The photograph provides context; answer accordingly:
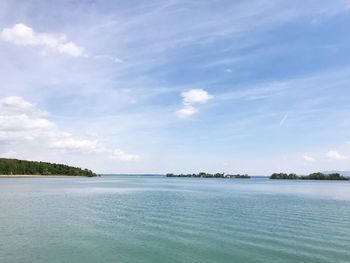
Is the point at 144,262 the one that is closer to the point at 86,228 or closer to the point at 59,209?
the point at 86,228

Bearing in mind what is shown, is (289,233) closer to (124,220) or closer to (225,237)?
(225,237)

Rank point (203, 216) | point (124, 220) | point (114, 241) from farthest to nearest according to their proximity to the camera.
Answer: point (203, 216) → point (124, 220) → point (114, 241)

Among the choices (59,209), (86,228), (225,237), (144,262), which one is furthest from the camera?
(59,209)

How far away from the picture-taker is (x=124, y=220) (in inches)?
1512

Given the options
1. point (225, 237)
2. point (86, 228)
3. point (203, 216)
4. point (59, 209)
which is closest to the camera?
point (225, 237)

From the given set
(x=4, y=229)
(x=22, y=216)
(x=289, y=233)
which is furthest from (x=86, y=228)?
(x=289, y=233)

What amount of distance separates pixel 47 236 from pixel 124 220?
1051 cm

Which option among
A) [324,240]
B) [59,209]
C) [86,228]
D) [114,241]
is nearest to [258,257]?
[324,240]

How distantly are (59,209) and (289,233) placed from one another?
3007 cm

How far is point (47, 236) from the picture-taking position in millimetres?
29250

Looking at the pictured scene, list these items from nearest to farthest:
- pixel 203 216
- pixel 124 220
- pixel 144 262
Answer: pixel 144 262
pixel 124 220
pixel 203 216

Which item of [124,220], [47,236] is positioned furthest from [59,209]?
[47,236]

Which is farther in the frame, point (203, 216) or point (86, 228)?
point (203, 216)

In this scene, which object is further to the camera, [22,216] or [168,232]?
[22,216]
